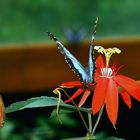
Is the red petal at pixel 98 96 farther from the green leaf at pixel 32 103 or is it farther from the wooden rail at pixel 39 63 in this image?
the wooden rail at pixel 39 63

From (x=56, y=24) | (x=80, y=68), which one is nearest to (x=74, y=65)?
(x=80, y=68)

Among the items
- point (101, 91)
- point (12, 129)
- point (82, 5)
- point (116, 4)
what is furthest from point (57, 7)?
point (101, 91)

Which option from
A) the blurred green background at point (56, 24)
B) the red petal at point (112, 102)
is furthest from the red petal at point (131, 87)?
the blurred green background at point (56, 24)

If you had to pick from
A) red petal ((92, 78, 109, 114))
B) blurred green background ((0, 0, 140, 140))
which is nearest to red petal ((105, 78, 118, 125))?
red petal ((92, 78, 109, 114))

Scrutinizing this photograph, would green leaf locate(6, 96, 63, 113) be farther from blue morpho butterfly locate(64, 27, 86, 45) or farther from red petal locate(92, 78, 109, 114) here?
blue morpho butterfly locate(64, 27, 86, 45)

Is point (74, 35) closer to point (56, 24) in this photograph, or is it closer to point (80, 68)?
point (56, 24)
